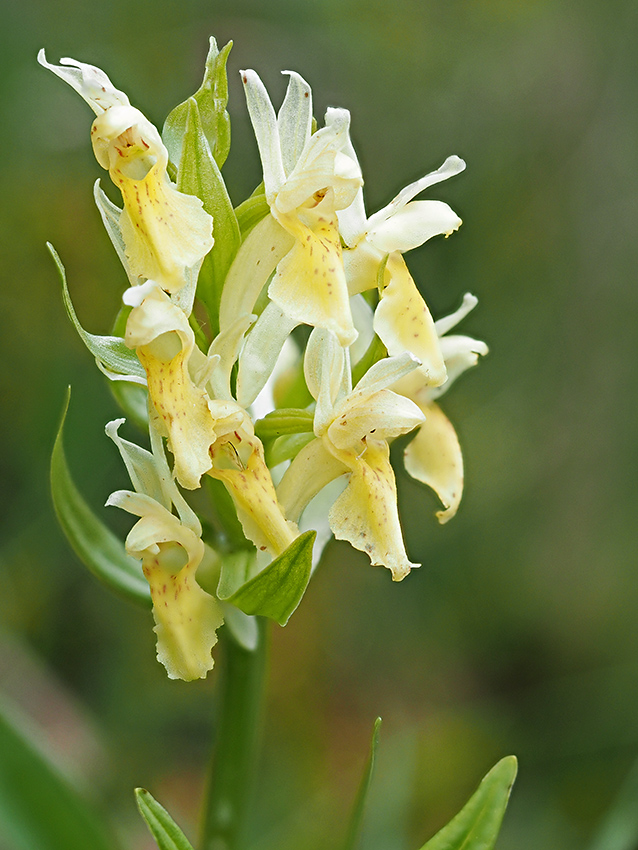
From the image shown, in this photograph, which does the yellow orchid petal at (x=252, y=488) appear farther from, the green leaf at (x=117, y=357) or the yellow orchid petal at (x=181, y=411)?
the green leaf at (x=117, y=357)

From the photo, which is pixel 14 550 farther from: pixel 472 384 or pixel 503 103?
pixel 503 103

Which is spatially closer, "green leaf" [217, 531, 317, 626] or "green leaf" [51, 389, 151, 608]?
"green leaf" [217, 531, 317, 626]

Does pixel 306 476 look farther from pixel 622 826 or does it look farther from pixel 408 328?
pixel 622 826

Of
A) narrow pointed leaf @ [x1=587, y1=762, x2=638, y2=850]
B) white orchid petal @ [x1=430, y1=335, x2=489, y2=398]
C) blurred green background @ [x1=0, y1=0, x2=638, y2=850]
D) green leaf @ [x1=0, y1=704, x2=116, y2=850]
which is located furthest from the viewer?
blurred green background @ [x1=0, y1=0, x2=638, y2=850]

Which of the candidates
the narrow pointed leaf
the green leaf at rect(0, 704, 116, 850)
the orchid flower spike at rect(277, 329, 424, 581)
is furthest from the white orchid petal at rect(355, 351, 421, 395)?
the narrow pointed leaf

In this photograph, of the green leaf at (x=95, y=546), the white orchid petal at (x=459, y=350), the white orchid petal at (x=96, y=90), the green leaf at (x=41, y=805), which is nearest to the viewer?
the white orchid petal at (x=96, y=90)

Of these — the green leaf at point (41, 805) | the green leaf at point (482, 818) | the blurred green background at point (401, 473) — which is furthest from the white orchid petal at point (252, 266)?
the blurred green background at point (401, 473)

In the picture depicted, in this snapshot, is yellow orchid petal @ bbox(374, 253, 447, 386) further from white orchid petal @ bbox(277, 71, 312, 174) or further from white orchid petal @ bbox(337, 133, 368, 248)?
white orchid petal @ bbox(277, 71, 312, 174)
